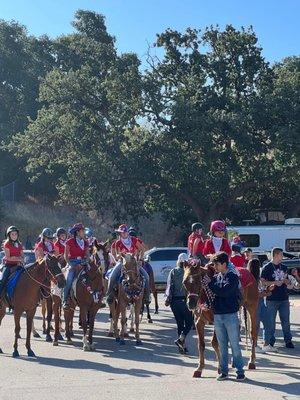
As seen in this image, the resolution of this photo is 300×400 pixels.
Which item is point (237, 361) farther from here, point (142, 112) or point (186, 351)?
point (142, 112)

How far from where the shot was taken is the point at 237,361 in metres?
10.5

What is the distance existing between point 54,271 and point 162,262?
580 inches

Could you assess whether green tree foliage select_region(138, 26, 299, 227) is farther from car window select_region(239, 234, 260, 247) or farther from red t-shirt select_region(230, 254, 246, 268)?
red t-shirt select_region(230, 254, 246, 268)

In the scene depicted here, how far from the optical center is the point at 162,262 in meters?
28.4

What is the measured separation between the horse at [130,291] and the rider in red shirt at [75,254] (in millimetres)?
873

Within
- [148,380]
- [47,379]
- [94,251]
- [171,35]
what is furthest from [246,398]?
[171,35]

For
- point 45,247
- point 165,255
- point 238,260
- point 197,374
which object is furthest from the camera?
point 165,255

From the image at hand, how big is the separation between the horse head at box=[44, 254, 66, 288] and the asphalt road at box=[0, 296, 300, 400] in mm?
1411

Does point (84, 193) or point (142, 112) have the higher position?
point (142, 112)

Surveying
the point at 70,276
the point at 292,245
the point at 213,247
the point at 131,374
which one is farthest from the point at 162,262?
the point at 131,374

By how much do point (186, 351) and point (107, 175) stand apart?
26449 millimetres

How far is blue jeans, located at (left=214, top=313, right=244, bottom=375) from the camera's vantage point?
34.1 ft

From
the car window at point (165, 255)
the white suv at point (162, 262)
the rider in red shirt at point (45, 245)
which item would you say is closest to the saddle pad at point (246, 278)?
the rider in red shirt at point (45, 245)

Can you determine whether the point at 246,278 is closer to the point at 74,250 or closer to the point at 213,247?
the point at 213,247
